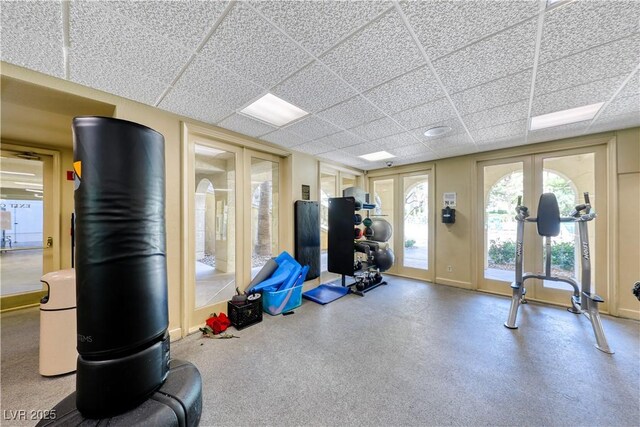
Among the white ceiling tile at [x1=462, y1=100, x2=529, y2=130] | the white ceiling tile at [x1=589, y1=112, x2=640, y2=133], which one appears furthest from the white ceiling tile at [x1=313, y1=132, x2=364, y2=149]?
the white ceiling tile at [x1=589, y1=112, x2=640, y2=133]

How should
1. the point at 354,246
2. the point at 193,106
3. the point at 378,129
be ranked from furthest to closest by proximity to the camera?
the point at 354,246 < the point at 378,129 < the point at 193,106

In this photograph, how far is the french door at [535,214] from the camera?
3342mm

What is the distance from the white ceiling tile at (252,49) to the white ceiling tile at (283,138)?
1341mm

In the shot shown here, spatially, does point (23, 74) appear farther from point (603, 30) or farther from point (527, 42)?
point (603, 30)

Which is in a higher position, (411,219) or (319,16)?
(319,16)

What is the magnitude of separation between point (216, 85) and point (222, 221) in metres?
1.97

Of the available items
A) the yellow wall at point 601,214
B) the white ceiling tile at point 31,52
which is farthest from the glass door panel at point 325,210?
the white ceiling tile at point 31,52

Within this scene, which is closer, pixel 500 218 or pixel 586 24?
pixel 586 24

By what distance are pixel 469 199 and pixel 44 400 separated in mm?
6140

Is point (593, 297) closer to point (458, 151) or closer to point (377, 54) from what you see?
point (458, 151)

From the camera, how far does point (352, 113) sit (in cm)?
264

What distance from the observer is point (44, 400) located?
1726 millimetres

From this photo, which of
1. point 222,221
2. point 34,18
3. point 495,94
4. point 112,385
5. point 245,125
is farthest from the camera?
point 222,221

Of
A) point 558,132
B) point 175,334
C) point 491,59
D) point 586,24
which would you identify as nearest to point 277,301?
point 175,334
